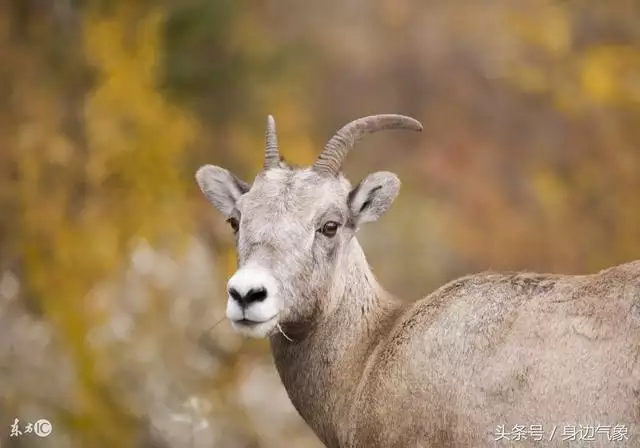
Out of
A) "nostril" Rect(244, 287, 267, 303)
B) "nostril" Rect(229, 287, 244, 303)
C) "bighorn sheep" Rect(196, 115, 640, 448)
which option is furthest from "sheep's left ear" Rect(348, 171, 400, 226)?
"nostril" Rect(229, 287, 244, 303)

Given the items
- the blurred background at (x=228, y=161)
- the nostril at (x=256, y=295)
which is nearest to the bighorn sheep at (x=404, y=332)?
the nostril at (x=256, y=295)

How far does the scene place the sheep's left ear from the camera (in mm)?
5516

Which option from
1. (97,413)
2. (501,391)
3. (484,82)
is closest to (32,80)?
(97,413)

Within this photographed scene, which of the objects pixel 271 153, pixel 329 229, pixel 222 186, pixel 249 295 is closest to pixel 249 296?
pixel 249 295

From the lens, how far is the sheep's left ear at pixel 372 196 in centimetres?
552

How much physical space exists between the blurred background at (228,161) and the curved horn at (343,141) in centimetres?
520

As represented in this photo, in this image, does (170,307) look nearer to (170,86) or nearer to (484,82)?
(170,86)

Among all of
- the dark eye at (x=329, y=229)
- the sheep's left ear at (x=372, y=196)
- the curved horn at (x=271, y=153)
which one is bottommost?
the dark eye at (x=329, y=229)

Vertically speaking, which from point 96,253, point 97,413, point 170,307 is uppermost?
point 96,253

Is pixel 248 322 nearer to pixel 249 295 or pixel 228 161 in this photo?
pixel 249 295

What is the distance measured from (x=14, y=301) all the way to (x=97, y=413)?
151 centimetres

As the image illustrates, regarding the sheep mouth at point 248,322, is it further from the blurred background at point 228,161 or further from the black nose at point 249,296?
the blurred background at point 228,161

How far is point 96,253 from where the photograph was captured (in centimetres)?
1055

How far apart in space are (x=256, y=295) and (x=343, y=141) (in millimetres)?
1227
